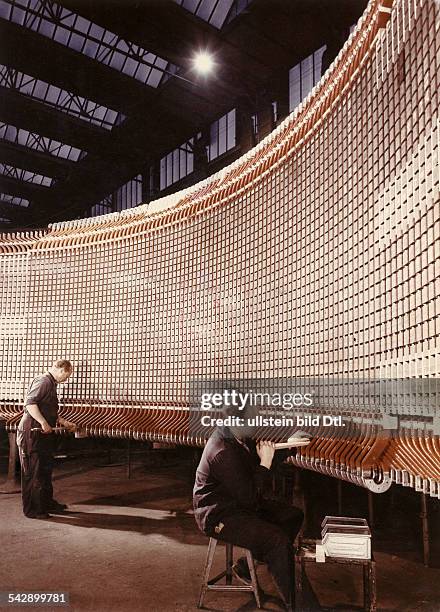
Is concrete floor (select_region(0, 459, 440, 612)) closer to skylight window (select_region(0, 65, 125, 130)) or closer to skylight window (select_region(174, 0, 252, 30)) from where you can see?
skylight window (select_region(174, 0, 252, 30))

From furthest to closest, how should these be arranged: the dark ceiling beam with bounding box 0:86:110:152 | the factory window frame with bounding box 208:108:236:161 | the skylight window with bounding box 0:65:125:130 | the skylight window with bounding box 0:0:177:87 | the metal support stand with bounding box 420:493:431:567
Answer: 1. the factory window frame with bounding box 208:108:236:161
2. the skylight window with bounding box 0:65:125:130
3. the dark ceiling beam with bounding box 0:86:110:152
4. the skylight window with bounding box 0:0:177:87
5. the metal support stand with bounding box 420:493:431:567

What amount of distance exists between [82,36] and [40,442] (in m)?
9.16

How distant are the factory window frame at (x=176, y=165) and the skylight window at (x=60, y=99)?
6.64 ft

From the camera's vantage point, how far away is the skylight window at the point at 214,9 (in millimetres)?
9796

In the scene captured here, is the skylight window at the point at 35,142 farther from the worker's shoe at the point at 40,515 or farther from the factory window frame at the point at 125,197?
the worker's shoe at the point at 40,515

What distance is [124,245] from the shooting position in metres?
6.55

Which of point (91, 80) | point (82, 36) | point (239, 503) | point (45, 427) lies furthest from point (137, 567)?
point (91, 80)

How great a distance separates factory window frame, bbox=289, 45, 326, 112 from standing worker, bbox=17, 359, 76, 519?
7.17 metres

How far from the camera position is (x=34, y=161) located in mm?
16250

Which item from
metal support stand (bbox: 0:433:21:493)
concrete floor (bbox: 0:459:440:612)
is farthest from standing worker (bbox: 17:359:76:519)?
metal support stand (bbox: 0:433:21:493)

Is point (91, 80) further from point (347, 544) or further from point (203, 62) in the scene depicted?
point (347, 544)

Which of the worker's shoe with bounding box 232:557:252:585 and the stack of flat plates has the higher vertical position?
the stack of flat plates

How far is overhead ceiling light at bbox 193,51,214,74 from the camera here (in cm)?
1006

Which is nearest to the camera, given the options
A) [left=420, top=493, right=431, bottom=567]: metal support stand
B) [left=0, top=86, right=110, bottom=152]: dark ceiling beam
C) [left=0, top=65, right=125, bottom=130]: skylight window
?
[left=420, top=493, right=431, bottom=567]: metal support stand
